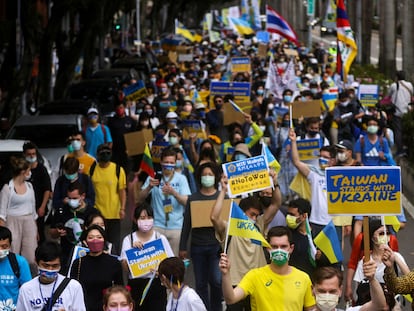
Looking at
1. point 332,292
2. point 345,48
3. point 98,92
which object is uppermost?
point 332,292

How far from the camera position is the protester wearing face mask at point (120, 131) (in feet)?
66.2

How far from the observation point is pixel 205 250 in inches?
446

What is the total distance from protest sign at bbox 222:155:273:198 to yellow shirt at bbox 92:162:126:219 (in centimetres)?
306

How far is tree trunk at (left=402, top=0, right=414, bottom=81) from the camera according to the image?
3064 cm

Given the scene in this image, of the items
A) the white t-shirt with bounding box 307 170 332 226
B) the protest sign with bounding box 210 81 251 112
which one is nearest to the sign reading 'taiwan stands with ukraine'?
the white t-shirt with bounding box 307 170 332 226

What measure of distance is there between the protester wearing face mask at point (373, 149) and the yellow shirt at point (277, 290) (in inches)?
285

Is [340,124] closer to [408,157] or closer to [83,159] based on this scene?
[408,157]

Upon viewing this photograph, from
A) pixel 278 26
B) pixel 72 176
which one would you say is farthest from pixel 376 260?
pixel 278 26

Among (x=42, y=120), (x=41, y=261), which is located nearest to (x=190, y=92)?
(x=42, y=120)

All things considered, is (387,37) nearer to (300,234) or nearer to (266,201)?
(266,201)

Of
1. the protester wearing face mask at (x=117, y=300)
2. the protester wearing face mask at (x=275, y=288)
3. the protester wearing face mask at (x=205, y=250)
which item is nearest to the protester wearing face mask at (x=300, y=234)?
the protester wearing face mask at (x=205, y=250)

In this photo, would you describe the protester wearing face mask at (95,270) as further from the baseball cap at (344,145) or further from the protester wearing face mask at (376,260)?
the baseball cap at (344,145)

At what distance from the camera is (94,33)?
3716 cm

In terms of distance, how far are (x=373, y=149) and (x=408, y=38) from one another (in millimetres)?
16454
